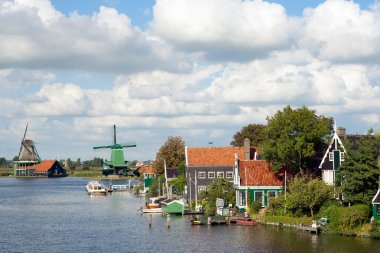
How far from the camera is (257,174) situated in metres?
80.8

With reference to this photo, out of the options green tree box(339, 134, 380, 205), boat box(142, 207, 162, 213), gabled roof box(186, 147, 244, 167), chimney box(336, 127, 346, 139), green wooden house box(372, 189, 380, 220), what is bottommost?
boat box(142, 207, 162, 213)

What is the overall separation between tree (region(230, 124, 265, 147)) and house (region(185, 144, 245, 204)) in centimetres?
2276

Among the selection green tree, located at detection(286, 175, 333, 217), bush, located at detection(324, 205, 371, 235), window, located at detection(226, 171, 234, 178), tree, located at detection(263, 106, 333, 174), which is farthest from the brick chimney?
bush, located at detection(324, 205, 371, 235)

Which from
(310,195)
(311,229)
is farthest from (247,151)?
(311,229)

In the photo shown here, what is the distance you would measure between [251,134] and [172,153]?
62.1 feet

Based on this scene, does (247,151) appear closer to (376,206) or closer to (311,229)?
(311,229)

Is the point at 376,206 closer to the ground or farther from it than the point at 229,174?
closer to the ground

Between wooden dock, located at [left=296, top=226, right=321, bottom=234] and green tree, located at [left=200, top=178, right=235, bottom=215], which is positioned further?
green tree, located at [left=200, top=178, right=235, bottom=215]

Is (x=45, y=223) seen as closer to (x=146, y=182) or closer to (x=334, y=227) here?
(x=334, y=227)

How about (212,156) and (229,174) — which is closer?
(229,174)

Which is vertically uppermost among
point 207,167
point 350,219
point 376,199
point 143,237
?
point 207,167

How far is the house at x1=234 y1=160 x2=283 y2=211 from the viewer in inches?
3098

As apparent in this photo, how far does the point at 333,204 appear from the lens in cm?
6594

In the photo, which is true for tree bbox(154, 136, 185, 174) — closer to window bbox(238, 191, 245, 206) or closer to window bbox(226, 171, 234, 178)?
window bbox(226, 171, 234, 178)
